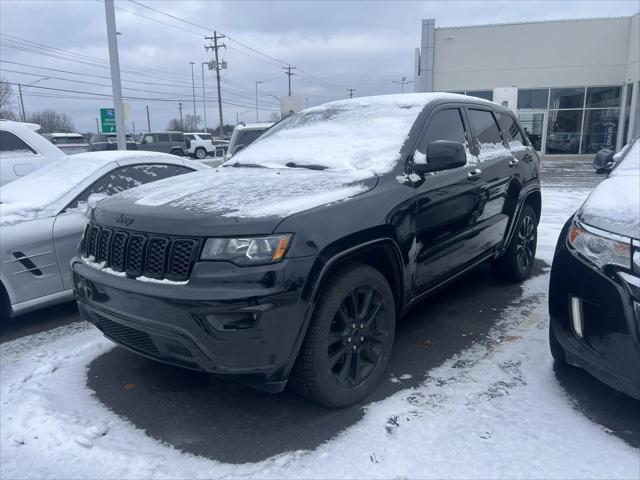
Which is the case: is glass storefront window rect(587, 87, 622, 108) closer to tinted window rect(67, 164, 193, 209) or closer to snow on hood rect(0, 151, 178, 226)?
tinted window rect(67, 164, 193, 209)

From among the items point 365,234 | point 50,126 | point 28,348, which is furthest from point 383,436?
point 50,126

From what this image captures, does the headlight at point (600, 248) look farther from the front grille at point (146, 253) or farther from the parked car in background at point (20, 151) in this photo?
the parked car in background at point (20, 151)

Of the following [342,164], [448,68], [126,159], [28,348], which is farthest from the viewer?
[448,68]

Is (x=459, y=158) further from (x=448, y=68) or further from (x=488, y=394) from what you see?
(x=448, y=68)

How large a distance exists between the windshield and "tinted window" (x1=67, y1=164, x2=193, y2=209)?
1355 mm

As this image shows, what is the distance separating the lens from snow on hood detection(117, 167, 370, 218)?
2.66 m

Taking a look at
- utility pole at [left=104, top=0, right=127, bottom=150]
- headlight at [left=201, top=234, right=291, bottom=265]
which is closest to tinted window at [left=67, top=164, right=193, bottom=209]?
headlight at [left=201, top=234, right=291, bottom=265]

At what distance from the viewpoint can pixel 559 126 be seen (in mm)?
24141

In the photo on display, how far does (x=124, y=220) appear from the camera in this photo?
2.85 meters

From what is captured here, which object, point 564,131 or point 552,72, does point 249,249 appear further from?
point 564,131

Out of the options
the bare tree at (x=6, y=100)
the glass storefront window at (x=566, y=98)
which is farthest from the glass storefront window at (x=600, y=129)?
the bare tree at (x=6, y=100)

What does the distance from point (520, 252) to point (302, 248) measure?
3.38 meters

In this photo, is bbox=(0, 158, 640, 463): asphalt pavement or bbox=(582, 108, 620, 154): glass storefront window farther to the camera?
bbox=(582, 108, 620, 154): glass storefront window

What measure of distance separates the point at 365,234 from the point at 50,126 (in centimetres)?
7650
